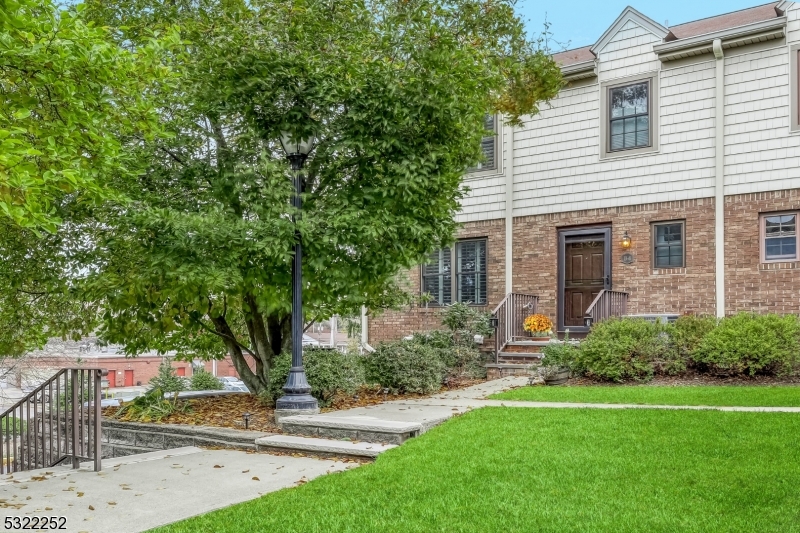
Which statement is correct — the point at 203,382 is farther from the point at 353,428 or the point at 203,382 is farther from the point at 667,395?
the point at 667,395

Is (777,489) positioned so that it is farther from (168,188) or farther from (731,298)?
(731,298)

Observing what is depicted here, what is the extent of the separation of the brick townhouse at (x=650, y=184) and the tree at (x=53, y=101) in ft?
21.2

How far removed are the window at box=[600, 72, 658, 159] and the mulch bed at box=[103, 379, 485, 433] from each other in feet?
18.5

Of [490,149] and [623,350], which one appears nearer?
[623,350]

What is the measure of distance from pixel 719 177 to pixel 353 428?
8232mm

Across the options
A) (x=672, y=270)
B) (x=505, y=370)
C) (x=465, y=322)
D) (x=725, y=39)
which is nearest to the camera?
(x=725, y=39)

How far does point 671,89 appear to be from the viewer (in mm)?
12320

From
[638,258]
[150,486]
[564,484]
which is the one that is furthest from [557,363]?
[150,486]

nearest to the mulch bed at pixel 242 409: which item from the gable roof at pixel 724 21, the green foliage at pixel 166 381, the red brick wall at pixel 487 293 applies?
the green foliage at pixel 166 381

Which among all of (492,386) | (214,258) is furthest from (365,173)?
(492,386)

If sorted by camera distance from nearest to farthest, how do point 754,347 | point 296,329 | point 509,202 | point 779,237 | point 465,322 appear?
point 296,329 < point 754,347 < point 779,237 < point 465,322 < point 509,202

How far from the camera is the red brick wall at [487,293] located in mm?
14102

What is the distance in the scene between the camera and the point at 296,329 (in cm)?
764

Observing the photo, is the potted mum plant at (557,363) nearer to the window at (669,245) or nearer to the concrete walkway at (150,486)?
the window at (669,245)
